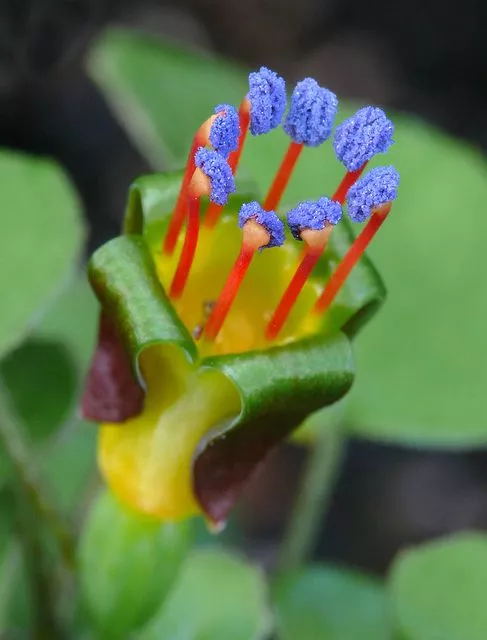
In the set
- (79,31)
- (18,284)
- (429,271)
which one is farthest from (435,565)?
(79,31)

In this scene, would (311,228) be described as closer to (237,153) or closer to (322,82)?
(237,153)

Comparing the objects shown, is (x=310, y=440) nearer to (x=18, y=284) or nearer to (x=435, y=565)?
(x=435, y=565)

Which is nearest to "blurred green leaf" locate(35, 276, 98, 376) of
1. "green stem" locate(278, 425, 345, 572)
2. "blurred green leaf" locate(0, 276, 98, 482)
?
"blurred green leaf" locate(0, 276, 98, 482)

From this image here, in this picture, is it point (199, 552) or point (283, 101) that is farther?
point (199, 552)

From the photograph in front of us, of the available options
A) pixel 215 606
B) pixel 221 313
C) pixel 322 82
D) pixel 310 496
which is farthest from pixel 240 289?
pixel 322 82

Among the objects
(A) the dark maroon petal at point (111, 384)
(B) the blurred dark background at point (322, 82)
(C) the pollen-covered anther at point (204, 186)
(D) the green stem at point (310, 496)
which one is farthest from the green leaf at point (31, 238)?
(B) the blurred dark background at point (322, 82)

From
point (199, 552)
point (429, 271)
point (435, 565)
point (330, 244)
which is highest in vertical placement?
point (330, 244)

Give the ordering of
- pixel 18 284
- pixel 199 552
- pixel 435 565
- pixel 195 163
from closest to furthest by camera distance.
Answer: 1. pixel 195 163
2. pixel 18 284
3. pixel 435 565
4. pixel 199 552
